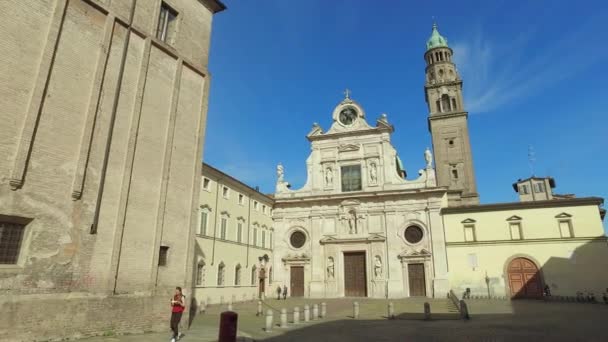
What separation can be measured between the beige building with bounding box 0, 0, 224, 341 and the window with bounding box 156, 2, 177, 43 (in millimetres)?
46

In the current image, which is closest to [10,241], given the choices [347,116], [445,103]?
[347,116]

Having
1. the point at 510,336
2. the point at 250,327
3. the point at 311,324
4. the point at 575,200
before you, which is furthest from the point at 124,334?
the point at 575,200

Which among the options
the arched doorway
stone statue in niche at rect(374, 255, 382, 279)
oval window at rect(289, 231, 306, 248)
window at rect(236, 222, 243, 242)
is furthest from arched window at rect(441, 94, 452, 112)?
window at rect(236, 222, 243, 242)

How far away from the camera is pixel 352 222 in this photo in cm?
3522

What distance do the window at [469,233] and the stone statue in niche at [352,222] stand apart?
9668mm

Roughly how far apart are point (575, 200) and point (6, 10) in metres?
35.5

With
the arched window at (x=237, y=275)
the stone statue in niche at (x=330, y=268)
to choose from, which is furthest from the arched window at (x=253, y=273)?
the stone statue in niche at (x=330, y=268)

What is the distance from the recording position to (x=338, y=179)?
37.1 m

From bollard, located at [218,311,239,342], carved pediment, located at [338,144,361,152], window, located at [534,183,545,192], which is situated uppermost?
carved pediment, located at [338,144,361,152]

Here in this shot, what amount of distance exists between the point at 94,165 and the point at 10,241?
119 inches

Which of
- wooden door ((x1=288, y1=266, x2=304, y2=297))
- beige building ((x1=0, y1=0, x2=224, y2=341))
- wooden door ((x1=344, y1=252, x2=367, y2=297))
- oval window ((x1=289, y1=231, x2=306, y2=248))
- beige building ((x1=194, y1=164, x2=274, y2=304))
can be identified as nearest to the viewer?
beige building ((x1=0, y1=0, x2=224, y2=341))

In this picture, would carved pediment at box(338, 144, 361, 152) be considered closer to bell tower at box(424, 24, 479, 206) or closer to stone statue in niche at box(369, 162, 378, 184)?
stone statue in niche at box(369, 162, 378, 184)

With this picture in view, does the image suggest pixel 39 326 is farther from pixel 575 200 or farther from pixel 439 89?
pixel 439 89

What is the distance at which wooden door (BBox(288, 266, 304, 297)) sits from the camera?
3512cm
